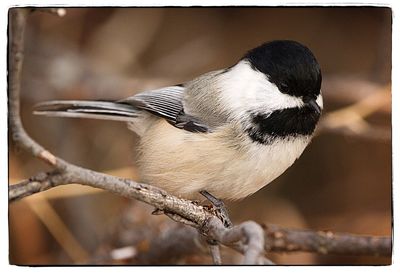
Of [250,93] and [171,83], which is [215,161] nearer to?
[250,93]

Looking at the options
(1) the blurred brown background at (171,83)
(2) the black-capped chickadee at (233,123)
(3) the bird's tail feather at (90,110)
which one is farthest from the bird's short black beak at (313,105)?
(3) the bird's tail feather at (90,110)

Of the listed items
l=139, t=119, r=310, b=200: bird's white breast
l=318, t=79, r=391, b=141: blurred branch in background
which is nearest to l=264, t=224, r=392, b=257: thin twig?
l=139, t=119, r=310, b=200: bird's white breast

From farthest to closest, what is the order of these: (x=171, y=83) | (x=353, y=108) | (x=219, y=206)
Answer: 1. (x=171, y=83)
2. (x=353, y=108)
3. (x=219, y=206)

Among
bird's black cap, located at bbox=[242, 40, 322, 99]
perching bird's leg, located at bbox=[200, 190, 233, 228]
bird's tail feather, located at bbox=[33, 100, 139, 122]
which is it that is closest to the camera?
bird's black cap, located at bbox=[242, 40, 322, 99]

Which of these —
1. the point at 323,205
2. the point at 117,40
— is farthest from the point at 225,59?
the point at 323,205

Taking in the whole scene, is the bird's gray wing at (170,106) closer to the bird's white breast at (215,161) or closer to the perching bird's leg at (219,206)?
the bird's white breast at (215,161)

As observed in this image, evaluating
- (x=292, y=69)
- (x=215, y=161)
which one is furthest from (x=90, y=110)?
(x=292, y=69)

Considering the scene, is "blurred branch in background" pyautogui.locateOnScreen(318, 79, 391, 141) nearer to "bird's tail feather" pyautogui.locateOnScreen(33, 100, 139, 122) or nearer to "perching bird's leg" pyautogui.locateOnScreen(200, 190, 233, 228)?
"perching bird's leg" pyautogui.locateOnScreen(200, 190, 233, 228)
